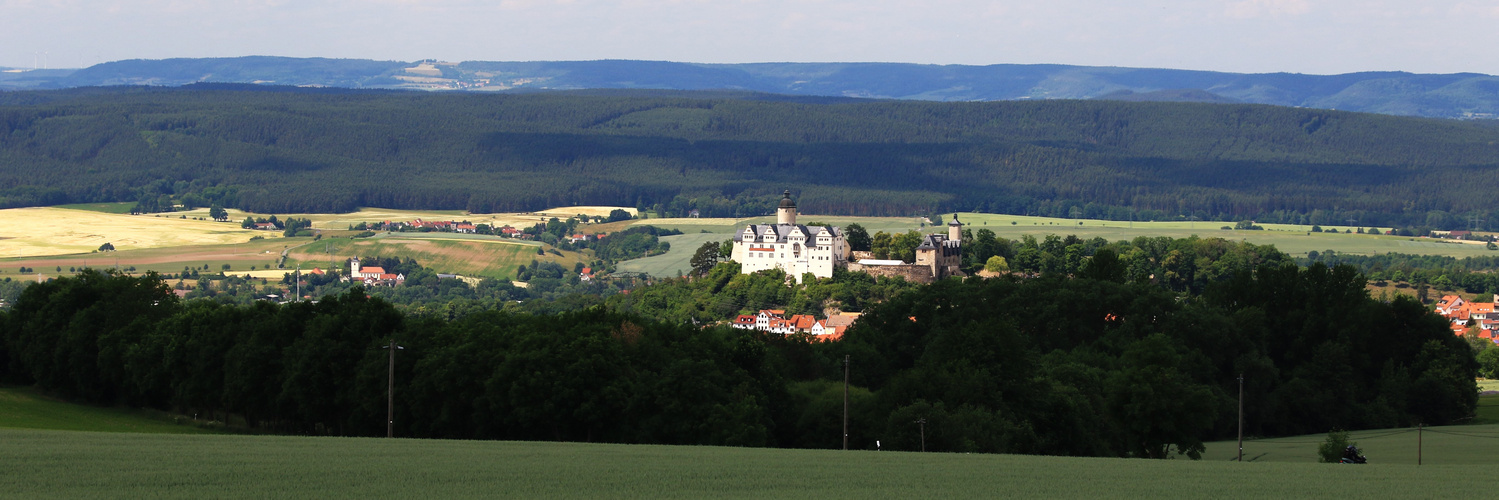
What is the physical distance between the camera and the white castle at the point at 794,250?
127312 millimetres

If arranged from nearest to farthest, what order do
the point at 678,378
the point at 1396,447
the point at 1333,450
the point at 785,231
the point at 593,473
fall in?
the point at 593,473
the point at 1333,450
the point at 678,378
the point at 1396,447
the point at 785,231

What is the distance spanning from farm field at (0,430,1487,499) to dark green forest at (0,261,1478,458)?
1264 centimetres

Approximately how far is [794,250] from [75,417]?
255 feet

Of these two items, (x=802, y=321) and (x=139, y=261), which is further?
(x=139, y=261)

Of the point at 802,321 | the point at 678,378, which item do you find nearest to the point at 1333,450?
the point at 678,378

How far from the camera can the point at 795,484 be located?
112ft

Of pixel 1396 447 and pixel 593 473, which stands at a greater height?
pixel 593 473

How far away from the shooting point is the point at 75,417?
55.2 m

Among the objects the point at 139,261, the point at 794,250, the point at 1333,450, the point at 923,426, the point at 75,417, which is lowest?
the point at 139,261

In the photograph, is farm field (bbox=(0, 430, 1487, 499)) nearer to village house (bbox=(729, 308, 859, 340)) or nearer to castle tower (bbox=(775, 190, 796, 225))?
village house (bbox=(729, 308, 859, 340))

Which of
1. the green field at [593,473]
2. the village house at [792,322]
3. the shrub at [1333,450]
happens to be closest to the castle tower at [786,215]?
the village house at [792,322]

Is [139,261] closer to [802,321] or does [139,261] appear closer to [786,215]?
[786,215]

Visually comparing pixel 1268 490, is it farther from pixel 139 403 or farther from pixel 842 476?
pixel 139 403

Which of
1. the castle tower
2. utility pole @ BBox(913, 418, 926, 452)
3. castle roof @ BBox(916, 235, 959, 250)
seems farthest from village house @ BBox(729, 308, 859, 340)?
utility pole @ BBox(913, 418, 926, 452)
